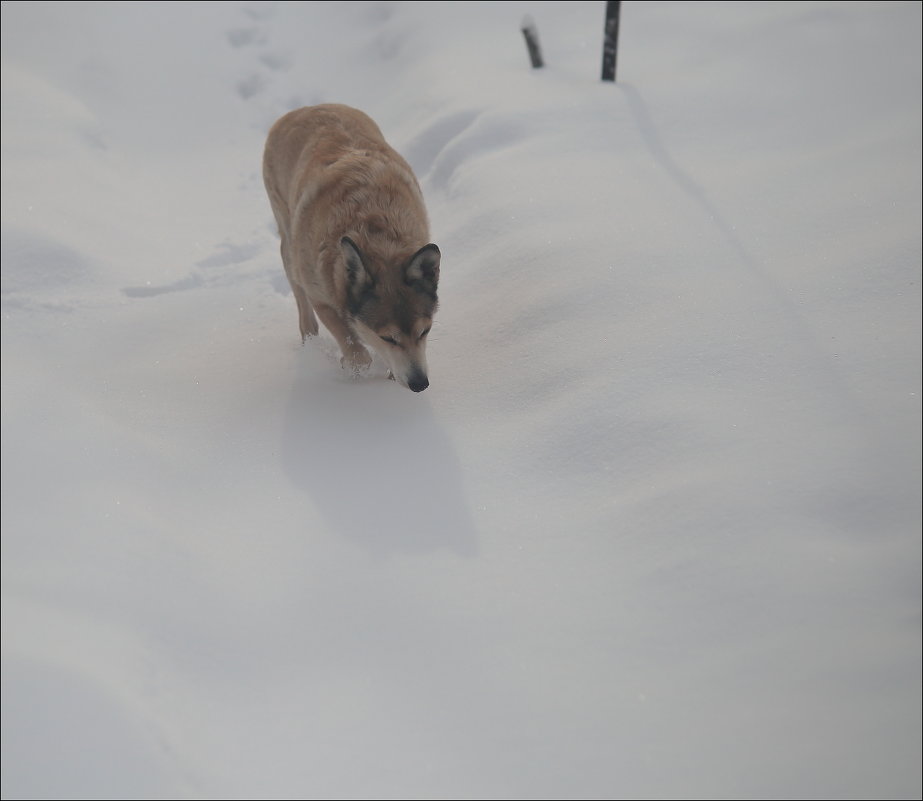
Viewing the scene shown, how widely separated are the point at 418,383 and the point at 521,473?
77 centimetres

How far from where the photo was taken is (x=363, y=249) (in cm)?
360

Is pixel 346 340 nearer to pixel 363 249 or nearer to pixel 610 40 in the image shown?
pixel 363 249

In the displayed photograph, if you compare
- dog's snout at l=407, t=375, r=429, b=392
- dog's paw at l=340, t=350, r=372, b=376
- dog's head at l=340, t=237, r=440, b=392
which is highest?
dog's head at l=340, t=237, r=440, b=392

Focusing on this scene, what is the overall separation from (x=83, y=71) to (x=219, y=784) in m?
7.50

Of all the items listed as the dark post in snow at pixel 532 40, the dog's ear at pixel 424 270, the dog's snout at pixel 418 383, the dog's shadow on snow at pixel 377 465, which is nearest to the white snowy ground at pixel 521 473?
the dog's shadow on snow at pixel 377 465

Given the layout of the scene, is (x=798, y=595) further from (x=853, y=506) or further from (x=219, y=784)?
(x=219, y=784)

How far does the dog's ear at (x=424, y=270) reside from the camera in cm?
347

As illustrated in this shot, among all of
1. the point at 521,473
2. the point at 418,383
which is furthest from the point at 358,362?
the point at 521,473

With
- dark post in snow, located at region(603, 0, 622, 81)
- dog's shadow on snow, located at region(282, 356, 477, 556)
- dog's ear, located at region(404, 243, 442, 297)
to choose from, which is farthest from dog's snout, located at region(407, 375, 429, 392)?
dark post in snow, located at region(603, 0, 622, 81)

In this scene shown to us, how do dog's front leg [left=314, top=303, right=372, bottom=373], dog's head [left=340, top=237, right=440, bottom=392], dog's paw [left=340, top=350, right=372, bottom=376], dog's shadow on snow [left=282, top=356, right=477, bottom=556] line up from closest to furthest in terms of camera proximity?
dog's shadow on snow [left=282, top=356, right=477, bottom=556] < dog's head [left=340, top=237, right=440, bottom=392] < dog's front leg [left=314, top=303, right=372, bottom=373] < dog's paw [left=340, top=350, right=372, bottom=376]

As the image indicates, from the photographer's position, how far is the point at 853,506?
2.58 meters

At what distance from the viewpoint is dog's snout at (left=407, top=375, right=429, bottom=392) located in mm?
3623

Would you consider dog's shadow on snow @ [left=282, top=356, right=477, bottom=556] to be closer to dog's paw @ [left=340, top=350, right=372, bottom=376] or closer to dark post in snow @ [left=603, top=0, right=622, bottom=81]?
dog's paw @ [left=340, top=350, right=372, bottom=376]

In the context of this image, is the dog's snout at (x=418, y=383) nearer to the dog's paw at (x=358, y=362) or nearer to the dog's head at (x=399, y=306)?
the dog's head at (x=399, y=306)
